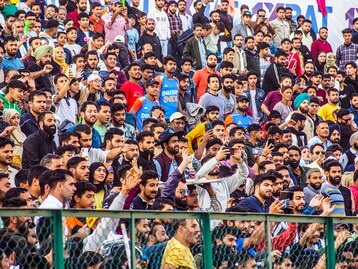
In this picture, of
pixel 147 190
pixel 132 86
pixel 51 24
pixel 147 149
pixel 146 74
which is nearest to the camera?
pixel 147 190

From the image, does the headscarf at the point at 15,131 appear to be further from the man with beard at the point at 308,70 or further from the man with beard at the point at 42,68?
the man with beard at the point at 308,70

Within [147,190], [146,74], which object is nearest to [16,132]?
[147,190]

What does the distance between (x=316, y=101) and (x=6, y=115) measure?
24.7 ft

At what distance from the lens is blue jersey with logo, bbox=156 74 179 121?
20.1m

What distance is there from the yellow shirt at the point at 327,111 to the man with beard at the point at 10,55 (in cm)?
566

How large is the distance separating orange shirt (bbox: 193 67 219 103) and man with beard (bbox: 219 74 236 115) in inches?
15.0

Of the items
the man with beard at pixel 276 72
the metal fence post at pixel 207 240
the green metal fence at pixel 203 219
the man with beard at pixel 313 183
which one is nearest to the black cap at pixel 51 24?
the man with beard at pixel 276 72

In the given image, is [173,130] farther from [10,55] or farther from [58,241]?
[58,241]

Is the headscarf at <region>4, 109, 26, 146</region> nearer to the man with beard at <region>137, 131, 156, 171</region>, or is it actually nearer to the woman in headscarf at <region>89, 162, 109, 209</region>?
the man with beard at <region>137, 131, 156, 171</region>

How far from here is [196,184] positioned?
14664 millimetres

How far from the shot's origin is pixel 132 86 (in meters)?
19.9

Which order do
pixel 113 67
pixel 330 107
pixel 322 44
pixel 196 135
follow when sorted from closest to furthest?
pixel 196 135 → pixel 113 67 → pixel 330 107 → pixel 322 44

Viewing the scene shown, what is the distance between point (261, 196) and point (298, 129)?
21.5 feet

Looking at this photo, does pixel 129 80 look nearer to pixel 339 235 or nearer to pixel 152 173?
pixel 152 173
